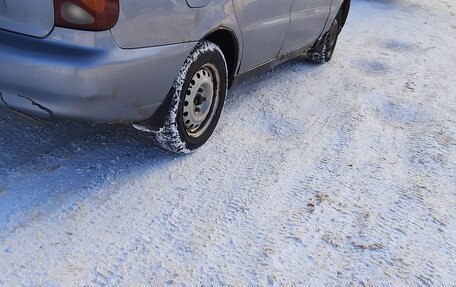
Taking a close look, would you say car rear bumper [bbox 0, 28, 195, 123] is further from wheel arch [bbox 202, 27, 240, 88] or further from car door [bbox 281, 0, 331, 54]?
car door [bbox 281, 0, 331, 54]

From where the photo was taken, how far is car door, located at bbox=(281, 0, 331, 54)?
416 centimetres

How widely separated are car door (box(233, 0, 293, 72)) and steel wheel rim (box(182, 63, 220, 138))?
0.36 meters

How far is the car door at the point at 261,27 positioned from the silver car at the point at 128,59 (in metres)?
0.01

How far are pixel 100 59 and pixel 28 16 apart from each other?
398mm

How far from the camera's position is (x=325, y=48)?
17.9ft

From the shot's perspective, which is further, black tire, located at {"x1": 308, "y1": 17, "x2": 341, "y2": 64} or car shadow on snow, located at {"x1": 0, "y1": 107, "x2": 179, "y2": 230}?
black tire, located at {"x1": 308, "y1": 17, "x2": 341, "y2": 64}

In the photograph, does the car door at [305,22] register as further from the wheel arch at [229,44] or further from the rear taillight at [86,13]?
the rear taillight at [86,13]

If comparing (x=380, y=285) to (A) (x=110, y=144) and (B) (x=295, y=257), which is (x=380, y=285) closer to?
(B) (x=295, y=257)

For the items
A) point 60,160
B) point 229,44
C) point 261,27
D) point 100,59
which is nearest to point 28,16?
point 100,59

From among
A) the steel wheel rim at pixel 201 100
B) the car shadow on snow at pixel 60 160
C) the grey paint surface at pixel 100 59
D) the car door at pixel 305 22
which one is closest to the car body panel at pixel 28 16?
the grey paint surface at pixel 100 59

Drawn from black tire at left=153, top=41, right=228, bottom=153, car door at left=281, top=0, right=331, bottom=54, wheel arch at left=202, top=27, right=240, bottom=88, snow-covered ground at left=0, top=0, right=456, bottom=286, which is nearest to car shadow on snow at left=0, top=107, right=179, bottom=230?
snow-covered ground at left=0, top=0, right=456, bottom=286

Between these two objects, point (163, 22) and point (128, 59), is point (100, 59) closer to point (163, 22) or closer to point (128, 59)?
point (128, 59)

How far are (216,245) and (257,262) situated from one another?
23 cm

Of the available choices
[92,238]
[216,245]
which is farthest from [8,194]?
[216,245]
